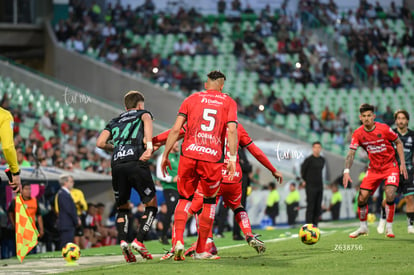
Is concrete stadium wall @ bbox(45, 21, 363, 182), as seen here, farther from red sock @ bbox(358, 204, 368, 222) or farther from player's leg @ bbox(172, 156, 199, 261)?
player's leg @ bbox(172, 156, 199, 261)

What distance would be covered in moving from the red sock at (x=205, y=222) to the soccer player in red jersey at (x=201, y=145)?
15 centimetres

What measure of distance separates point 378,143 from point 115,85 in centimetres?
2014

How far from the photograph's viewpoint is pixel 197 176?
10.4 metres

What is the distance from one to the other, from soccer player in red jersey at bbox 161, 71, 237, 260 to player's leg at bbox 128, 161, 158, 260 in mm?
693

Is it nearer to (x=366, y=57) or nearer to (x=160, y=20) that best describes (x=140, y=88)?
(x=160, y=20)

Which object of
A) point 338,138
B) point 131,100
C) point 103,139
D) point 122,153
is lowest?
point 338,138

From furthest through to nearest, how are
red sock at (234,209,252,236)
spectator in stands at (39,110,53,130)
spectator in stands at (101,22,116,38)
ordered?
spectator in stands at (101,22,116,38)
spectator in stands at (39,110,53,130)
red sock at (234,209,252,236)

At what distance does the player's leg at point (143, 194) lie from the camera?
36.5 ft

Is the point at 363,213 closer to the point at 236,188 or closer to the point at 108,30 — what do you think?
the point at 236,188

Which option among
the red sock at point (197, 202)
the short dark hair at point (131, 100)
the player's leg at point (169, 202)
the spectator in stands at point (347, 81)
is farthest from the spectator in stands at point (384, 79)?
the short dark hair at point (131, 100)

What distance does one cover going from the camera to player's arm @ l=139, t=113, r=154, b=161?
1094cm

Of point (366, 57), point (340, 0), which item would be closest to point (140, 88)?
point (366, 57)

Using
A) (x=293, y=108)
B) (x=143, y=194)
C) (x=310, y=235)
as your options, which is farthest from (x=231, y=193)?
(x=293, y=108)

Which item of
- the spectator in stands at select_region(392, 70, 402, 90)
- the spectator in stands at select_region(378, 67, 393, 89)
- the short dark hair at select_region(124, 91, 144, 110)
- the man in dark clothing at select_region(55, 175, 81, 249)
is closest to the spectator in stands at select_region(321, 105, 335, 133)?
the spectator in stands at select_region(378, 67, 393, 89)
